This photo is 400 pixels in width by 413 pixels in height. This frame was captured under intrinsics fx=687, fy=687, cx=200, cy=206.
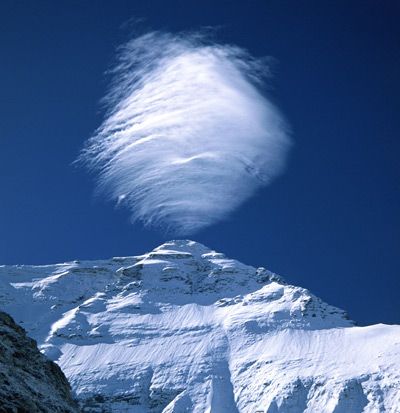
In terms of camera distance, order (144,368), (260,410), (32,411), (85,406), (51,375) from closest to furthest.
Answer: (32,411)
(51,375)
(260,410)
(85,406)
(144,368)

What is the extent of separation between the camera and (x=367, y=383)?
542 ft

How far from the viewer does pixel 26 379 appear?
53.1 ft

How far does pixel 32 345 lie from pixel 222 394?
508 ft

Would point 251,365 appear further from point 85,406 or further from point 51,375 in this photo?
point 51,375

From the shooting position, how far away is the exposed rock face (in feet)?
45.4

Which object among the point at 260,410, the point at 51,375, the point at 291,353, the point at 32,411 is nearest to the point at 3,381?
the point at 32,411

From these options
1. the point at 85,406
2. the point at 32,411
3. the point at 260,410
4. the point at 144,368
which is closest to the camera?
the point at 32,411

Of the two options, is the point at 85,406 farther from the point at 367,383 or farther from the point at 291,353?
the point at 367,383

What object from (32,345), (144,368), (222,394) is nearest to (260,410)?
(222,394)

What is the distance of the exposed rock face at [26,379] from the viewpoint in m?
13.8

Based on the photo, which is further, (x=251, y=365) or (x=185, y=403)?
(x=251, y=365)

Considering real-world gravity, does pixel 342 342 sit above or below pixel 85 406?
above

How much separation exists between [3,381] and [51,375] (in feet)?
16.9

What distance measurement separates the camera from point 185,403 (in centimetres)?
16662
